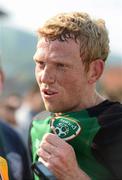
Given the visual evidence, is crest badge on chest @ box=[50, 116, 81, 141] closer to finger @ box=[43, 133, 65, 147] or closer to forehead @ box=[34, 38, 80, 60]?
finger @ box=[43, 133, 65, 147]

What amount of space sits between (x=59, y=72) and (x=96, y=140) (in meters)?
0.40

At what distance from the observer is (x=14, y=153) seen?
431 centimetres

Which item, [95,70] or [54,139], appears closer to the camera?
[54,139]

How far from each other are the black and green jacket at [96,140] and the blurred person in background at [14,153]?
607mm

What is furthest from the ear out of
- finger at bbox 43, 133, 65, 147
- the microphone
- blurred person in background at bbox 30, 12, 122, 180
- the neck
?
the microphone

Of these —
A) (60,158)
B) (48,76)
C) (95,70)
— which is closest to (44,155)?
(60,158)

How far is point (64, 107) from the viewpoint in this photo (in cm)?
331

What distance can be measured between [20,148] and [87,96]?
4.22 ft

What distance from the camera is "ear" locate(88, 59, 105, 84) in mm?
3330

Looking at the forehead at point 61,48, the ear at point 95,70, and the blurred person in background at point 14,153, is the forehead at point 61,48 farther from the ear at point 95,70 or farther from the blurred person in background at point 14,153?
the blurred person in background at point 14,153

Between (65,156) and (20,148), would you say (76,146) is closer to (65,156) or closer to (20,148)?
(65,156)

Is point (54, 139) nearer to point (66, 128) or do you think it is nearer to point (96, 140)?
point (66, 128)

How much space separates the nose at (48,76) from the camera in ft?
10.7

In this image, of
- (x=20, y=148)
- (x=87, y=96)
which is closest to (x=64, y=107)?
(x=87, y=96)
